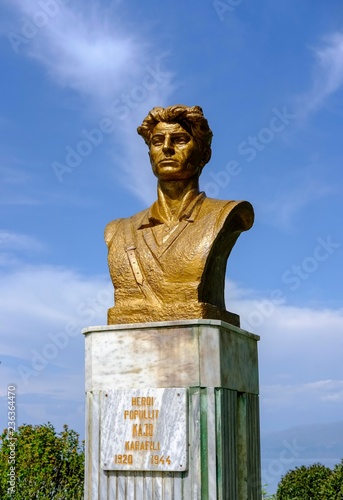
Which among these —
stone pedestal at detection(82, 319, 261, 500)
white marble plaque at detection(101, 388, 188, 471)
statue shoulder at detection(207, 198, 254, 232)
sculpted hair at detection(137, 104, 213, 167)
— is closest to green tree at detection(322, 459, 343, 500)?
stone pedestal at detection(82, 319, 261, 500)

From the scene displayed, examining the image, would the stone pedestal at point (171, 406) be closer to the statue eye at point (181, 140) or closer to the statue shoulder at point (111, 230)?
the statue shoulder at point (111, 230)

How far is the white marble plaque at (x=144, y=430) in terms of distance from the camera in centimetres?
617

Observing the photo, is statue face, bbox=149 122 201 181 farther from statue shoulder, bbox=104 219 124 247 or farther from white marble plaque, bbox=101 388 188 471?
white marble plaque, bbox=101 388 188 471

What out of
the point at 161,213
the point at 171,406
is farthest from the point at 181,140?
the point at 171,406

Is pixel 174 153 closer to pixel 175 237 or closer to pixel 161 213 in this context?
pixel 161 213

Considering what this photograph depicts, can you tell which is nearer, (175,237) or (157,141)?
(175,237)

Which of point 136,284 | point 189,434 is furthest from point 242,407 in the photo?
point 136,284

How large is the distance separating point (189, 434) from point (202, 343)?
76cm

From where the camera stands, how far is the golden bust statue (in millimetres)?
6684

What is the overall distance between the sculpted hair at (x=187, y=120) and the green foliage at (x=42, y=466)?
604cm

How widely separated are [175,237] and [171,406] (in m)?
1.61

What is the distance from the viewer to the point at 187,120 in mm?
7191

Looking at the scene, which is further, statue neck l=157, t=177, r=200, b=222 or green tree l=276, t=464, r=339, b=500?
green tree l=276, t=464, r=339, b=500

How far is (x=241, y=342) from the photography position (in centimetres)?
692
